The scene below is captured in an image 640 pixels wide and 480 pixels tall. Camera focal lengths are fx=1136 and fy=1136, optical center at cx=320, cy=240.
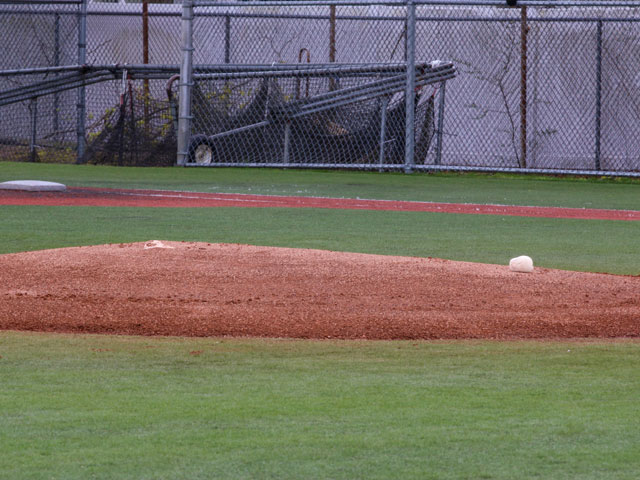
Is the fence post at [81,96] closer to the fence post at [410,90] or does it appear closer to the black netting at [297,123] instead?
the black netting at [297,123]

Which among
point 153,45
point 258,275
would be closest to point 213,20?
point 153,45

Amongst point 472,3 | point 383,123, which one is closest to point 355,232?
point 472,3

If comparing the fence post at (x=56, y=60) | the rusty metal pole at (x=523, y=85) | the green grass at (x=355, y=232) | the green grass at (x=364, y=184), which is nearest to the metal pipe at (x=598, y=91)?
the green grass at (x=364, y=184)

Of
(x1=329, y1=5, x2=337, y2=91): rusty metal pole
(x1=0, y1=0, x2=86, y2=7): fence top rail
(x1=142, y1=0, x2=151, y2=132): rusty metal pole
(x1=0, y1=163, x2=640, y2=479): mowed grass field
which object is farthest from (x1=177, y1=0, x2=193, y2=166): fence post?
(x1=0, y1=163, x2=640, y2=479): mowed grass field

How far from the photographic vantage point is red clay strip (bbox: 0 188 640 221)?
486 inches

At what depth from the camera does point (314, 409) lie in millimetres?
4109

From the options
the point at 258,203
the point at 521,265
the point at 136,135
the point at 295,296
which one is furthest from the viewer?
the point at 136,135

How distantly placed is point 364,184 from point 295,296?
9.26 m

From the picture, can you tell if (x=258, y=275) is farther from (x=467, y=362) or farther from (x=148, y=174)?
(x=148, y=174)

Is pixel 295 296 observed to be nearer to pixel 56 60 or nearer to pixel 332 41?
pixel 332 41

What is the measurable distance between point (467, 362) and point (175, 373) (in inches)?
52.4

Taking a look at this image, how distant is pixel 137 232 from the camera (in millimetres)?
10086

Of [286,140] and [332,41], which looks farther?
[332,41]

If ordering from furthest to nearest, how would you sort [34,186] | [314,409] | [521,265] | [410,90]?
[410,90] < [34,186] < [521,265] < [314,409]
